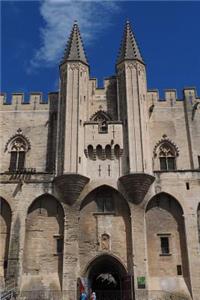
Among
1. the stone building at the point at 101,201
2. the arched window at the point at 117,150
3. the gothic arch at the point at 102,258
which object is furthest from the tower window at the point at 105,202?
the gothic arch at the point at 102,258

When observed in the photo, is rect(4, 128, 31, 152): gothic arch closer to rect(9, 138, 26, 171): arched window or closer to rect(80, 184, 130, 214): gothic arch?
rect(9, 138, 26, 171): arched window

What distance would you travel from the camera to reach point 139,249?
2306 cm

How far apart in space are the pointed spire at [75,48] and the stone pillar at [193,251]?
1398cm

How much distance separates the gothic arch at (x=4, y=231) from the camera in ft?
77.9

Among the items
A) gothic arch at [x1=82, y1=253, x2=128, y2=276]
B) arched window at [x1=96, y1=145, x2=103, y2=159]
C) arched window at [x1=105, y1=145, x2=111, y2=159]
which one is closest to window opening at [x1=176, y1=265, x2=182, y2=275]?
gothic arch at [x1=82, y1=253, x2=128, y2=276]

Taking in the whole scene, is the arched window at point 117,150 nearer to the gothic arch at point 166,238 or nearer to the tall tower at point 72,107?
the tall tower at point 72,107

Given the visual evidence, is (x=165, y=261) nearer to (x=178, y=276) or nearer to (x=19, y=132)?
(x=178, y=276)

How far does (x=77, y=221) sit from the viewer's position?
23.9 meters

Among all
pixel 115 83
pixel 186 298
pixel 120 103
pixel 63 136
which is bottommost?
pixel 186 298

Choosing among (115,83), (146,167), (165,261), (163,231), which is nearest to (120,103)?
(115,83)

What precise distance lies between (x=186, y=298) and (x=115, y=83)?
16.6 meters

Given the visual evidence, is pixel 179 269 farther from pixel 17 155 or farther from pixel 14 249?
pixel 17 155

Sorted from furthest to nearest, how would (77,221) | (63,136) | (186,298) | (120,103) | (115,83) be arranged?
(115,83)
(120,103)
(63,136)
(77,221)
(186,298)

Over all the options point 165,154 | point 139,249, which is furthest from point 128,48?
point 139,249
